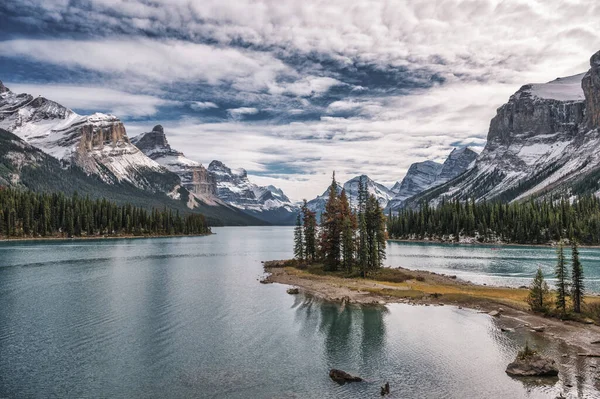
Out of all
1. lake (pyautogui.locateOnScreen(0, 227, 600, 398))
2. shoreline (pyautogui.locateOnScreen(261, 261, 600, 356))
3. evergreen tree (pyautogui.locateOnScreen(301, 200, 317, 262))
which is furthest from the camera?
evergreen tree (pyautogui.locateOnScreen(301, 200, 317, 262))

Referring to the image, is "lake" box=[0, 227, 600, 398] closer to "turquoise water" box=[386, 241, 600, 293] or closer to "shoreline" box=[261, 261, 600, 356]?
"shoreline" box=[261, 261, 600, 356]

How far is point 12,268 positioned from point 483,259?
126792mm

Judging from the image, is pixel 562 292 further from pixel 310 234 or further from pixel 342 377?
pixel 310 234

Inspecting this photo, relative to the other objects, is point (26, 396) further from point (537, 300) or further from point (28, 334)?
point (537, 300)

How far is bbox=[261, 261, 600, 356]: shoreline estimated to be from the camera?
4678 centimetres

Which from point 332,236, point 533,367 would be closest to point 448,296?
point 533,367

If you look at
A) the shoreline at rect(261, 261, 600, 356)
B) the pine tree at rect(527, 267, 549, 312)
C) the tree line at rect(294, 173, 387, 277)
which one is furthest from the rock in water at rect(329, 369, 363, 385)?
the tree line at rect(294, 173, 387, 277)

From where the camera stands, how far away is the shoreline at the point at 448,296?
46781mm

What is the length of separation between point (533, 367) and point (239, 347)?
2606cm

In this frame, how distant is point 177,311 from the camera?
5794 centimetres

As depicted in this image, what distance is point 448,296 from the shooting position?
218 feet

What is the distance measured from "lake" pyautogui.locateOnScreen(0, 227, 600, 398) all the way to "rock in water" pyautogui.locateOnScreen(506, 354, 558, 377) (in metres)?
0.88

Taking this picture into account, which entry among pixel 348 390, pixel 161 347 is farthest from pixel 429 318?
pixel 161 347

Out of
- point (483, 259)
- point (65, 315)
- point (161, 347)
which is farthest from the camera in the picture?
point (483, 259)
